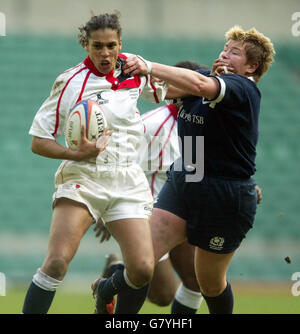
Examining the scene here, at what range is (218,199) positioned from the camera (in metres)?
4.61

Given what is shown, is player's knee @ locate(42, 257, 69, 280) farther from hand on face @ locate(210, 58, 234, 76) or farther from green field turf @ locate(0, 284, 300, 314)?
green field turf @ locate(0, 284, 300, 314)

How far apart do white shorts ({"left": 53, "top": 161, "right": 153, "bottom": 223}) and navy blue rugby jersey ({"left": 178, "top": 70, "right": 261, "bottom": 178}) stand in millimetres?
565

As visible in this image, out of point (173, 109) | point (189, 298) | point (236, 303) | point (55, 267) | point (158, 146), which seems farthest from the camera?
point (236, 303)

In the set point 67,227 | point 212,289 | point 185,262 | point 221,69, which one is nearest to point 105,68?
point 221,69

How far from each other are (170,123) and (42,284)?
2123 millimetres

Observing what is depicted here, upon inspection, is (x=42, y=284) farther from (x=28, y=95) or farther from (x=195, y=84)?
(x=28, y=95)

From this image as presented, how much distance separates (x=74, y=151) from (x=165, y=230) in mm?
970

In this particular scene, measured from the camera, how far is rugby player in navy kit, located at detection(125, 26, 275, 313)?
451 centimetres

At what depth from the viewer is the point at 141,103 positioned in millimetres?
12570

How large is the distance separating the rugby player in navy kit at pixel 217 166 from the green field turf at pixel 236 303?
2.00 m

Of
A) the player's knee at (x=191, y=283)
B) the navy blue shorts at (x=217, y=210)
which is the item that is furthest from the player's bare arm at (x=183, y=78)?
the player's knee at (x=191, y=283)

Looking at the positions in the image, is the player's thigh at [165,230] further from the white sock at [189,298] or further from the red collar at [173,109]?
the red collar at [173,109]

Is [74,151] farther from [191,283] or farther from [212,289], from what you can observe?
[191,283]
